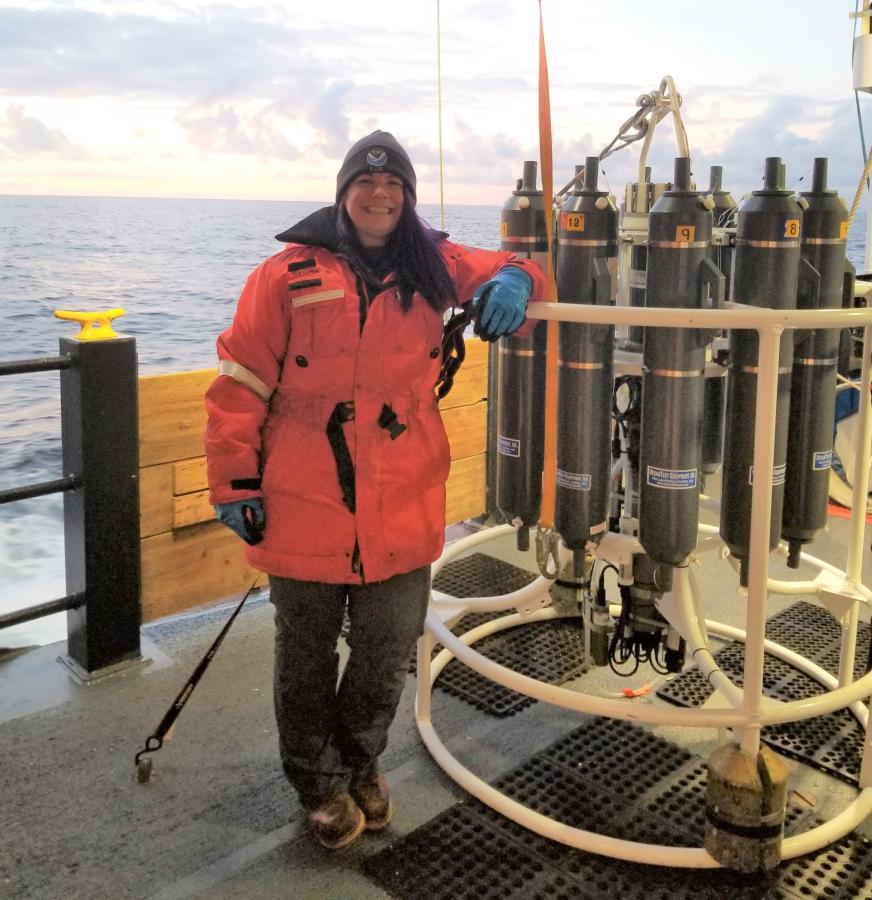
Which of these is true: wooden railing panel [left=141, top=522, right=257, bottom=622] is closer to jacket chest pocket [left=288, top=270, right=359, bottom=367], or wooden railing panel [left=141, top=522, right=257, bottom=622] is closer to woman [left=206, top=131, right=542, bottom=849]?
woman [left=206, top=131, right=542, bottom=849]

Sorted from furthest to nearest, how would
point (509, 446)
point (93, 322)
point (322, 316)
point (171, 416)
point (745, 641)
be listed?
1. point (171, 416)
2. point (93, 322)
3. point (509, 446)
4. point (745, 641)
5. point (322, 316)

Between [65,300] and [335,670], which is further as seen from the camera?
[65,300]

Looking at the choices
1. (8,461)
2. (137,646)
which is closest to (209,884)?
(137,646)

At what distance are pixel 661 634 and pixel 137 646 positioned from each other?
4.55ft

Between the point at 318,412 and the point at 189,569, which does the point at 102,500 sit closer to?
the point at 189,569

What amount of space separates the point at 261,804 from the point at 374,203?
1239mm

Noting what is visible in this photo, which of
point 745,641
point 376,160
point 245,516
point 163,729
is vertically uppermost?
point 376,160

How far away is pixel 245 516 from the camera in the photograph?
170 centimetres

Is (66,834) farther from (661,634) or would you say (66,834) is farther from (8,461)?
(8,461)

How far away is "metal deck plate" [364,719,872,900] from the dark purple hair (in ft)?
3.39

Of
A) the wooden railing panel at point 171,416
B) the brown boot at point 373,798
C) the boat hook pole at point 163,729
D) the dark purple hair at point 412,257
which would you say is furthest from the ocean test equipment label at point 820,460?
the wooden railing panel at point 171,416

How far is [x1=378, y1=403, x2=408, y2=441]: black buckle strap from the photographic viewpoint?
170cm

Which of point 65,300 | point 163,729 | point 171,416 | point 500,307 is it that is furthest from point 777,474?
point 65,300

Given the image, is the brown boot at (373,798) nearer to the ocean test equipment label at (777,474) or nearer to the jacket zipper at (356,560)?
the jacket zipper at (356,560)
